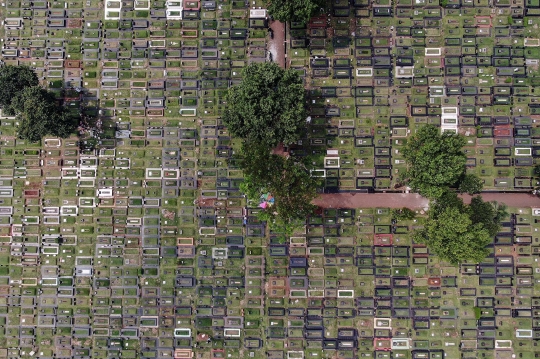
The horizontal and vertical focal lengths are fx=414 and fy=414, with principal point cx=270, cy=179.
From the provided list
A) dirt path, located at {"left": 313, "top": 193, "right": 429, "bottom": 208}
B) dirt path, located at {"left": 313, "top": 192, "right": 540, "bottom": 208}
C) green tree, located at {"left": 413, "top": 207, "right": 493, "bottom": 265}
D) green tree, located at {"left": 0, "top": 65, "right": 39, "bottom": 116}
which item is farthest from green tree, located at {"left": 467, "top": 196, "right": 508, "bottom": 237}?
green tree, located at {"left": 0, "top": 65, "right": 39, "bottom": 116}

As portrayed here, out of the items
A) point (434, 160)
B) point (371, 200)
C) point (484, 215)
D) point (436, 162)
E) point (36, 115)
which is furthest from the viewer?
point (371, 200)

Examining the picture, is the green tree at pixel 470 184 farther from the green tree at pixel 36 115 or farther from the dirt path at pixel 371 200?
the green tree at pixel 36 115

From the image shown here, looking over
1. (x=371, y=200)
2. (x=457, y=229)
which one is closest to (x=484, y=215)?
(x=457, y=229)

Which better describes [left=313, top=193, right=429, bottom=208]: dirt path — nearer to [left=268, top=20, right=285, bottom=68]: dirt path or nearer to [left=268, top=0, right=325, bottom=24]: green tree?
[left=268, top=20, right=285, bottom=68]: dirt path

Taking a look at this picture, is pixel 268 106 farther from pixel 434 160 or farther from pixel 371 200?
pixel 434 160

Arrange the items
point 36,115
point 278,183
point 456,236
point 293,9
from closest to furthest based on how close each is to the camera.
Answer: point 456,236
point 278,183
point 36,115
point 293,9

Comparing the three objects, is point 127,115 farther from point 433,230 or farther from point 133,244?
point 433,230
